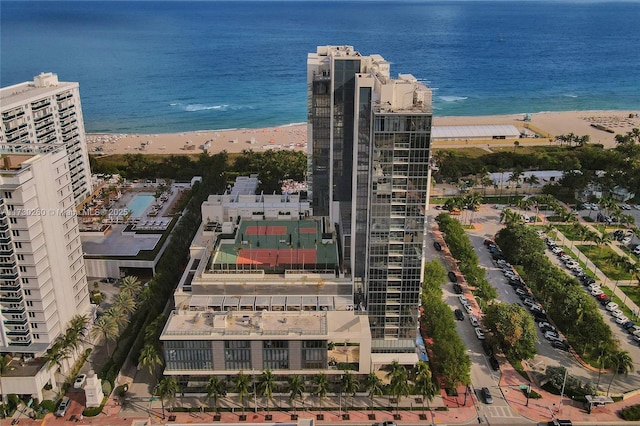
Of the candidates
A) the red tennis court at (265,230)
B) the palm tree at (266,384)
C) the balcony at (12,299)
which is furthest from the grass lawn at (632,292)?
the balcony at (12,299)

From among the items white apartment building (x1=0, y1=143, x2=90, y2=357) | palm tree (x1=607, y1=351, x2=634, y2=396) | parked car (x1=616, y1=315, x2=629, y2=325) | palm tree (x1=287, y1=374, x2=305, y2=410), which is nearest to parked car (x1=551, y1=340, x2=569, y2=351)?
palm tree (x1=607, y1=351, x2=634, y2=396)

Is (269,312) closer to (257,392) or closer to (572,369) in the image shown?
(257,392)

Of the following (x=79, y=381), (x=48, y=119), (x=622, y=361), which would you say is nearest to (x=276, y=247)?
(x=79, y=381)

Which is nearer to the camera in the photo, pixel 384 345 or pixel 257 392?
pixel 257 392

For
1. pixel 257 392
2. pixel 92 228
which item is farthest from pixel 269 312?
pixel 92 228

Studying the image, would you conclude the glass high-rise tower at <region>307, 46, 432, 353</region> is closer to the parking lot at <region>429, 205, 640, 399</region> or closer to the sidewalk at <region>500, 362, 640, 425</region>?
the parking lot at <region>429, 205, 640, 399</region>

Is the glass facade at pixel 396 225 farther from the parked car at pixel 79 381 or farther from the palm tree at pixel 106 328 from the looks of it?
the parked car at pixel 79 381
